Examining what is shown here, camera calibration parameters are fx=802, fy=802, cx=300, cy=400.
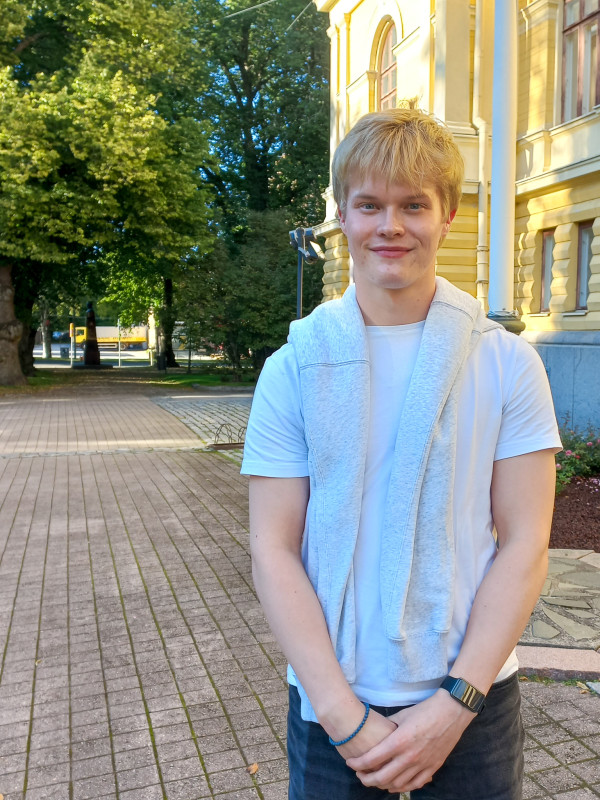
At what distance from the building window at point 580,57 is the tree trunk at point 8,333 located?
18.5 metres

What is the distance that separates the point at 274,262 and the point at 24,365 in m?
10.9

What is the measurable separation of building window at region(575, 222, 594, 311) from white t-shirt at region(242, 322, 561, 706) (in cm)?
1308

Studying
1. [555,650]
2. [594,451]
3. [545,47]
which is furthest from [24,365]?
[555,650]

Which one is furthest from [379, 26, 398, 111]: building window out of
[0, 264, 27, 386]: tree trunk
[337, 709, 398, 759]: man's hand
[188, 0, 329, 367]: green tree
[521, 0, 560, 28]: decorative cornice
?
[337, 709, 398, 759]: man's hand

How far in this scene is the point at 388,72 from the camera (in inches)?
786

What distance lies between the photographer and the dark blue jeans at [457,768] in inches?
63.2

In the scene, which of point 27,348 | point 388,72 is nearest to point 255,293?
point 27,348

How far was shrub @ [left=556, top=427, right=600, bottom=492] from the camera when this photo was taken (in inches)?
338

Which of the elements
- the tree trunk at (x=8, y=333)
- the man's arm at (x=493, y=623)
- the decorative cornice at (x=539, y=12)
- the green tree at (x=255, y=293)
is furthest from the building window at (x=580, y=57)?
the tree trunk at (x=8, y=333)

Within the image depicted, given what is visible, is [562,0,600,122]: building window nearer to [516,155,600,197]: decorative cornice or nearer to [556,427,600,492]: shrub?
[516,155,600,197]: decorative cornice

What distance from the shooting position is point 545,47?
48.2ft

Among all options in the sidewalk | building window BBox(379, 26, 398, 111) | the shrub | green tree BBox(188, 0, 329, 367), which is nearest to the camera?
the sidewalk

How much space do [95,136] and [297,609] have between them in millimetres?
22843

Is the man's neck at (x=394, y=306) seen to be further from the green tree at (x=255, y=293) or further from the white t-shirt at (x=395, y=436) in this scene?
the green tree at (x=255, y=293)
